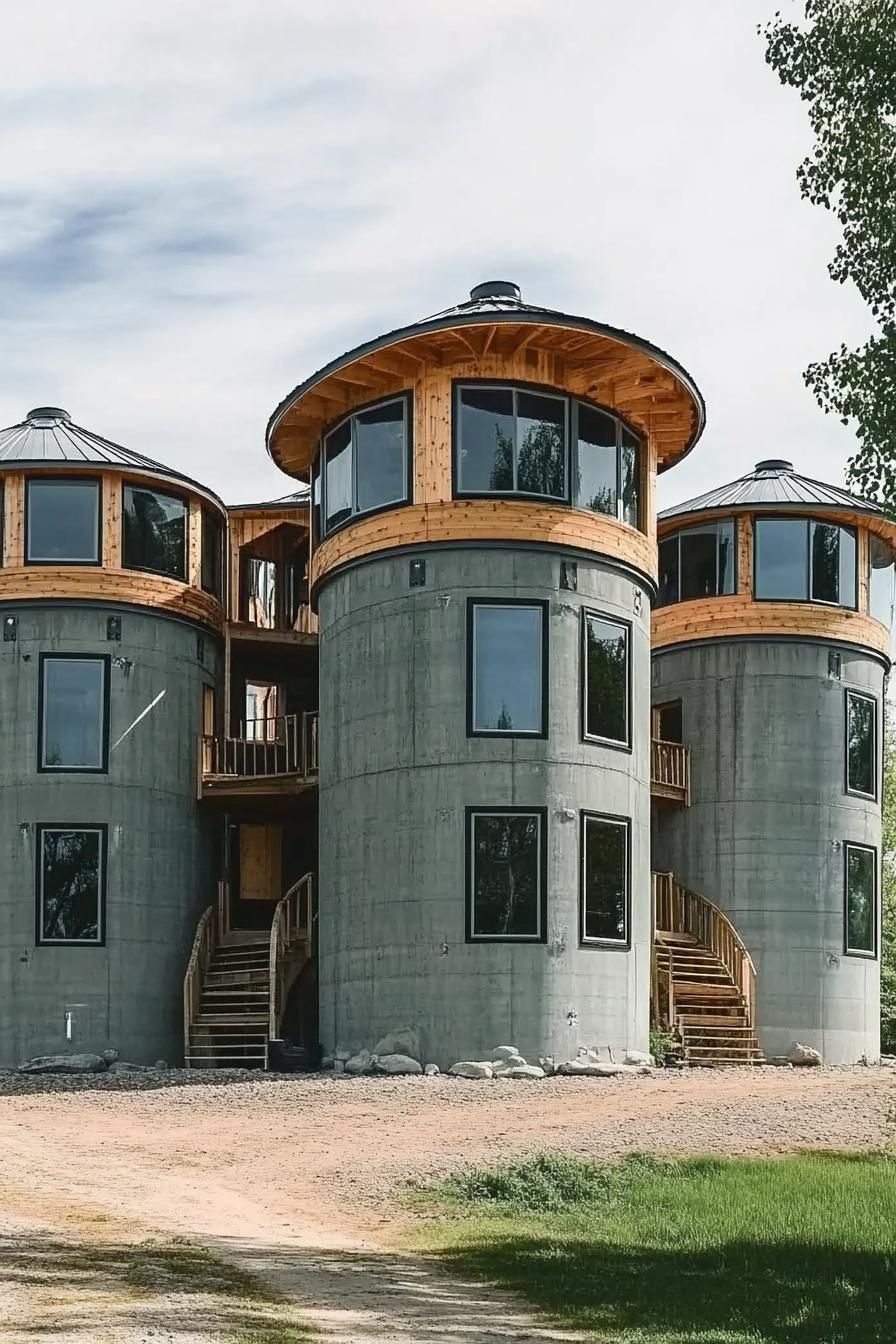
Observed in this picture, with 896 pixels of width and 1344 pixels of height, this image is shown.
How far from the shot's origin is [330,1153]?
18469 mm

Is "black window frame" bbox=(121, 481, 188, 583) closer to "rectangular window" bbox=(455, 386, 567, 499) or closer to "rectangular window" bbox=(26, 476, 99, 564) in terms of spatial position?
"rectangular window" bbox=(26, 476, 99, 564)

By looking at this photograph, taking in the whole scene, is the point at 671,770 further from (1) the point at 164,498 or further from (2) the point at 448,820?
(1) the point at 164,498

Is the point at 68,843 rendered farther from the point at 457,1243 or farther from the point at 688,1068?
the point at 457,1243

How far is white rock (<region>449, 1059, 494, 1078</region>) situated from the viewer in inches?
975

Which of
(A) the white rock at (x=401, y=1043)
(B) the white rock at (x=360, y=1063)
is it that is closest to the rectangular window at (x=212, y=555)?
(B) the white rock at (x=360, y=1063)

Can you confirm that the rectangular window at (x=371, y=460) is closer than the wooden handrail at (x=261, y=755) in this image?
Yes

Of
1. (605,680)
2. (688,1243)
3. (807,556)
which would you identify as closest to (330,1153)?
(688,1243)

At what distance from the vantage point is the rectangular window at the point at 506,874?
25.5 meters

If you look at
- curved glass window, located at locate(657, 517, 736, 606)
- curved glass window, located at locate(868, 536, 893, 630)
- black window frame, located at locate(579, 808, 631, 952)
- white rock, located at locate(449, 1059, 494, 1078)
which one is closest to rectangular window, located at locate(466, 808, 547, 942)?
black window frame, located at locate(579, 808, 631, 952)

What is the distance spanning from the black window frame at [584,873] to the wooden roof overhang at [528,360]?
6.22 m

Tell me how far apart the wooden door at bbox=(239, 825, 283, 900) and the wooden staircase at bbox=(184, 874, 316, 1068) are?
2639mm

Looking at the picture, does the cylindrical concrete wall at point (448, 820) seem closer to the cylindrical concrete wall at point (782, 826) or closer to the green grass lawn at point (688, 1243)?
the cylindrical concrete wall at point (782, 826)

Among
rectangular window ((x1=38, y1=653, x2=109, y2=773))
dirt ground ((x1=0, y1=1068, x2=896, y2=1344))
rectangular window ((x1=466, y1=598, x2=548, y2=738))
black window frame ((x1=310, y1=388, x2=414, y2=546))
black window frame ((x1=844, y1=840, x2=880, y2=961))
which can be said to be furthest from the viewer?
black window frame ((x1=844, y1=840, x2=880, y2=961))

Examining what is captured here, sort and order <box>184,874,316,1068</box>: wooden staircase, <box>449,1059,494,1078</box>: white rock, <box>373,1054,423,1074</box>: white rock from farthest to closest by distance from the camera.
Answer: <box>184,874,316,1068</box>: wooden staircase < <box>373,1054,423,1074</box>: white rock < <box>449,1059,494,1078</box>: white rock
